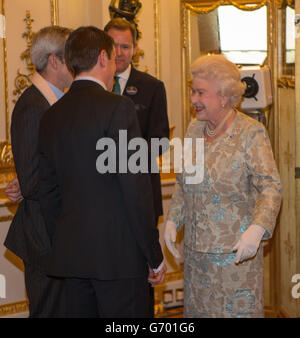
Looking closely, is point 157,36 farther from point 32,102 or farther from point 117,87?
point 32,102

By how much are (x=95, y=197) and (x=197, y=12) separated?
243cm

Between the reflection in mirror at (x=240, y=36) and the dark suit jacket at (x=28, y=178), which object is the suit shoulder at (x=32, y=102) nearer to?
the dark suit jacket at (x=28, y=178)

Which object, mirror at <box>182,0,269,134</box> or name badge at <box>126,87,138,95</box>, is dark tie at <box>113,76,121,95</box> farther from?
mirror at <box>182,0,269,134</box>

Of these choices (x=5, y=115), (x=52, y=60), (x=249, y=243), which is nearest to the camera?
(x=249, y=243)

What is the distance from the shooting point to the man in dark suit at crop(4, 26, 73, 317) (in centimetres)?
261

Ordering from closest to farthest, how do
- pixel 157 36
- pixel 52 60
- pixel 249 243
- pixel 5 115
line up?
1. pixel 249 243
2. pixel 52 60
3. pixel 5 115
4. pixel 157 36

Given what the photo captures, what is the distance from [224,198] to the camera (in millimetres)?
2641

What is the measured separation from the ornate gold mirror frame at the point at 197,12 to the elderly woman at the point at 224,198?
139cm

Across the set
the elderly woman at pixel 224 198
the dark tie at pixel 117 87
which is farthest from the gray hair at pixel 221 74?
the dark tie at pixel 117 87

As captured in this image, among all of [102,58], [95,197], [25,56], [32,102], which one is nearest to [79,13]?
[25,56]

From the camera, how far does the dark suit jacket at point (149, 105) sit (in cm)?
338

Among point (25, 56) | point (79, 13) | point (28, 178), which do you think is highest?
point (79, 13)

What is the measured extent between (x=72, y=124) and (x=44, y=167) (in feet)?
0.91
